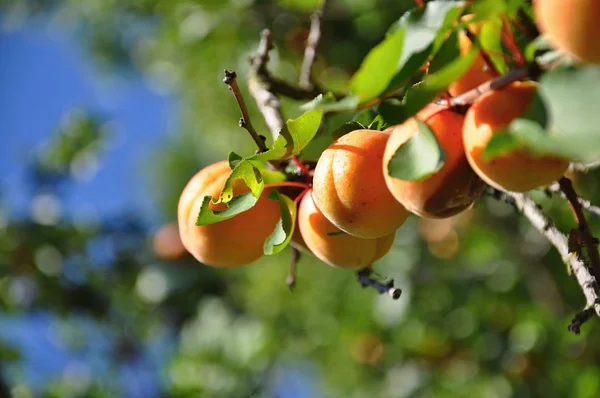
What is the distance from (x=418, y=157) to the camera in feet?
1.80

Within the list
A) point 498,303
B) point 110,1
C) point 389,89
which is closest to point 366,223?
point 389,89

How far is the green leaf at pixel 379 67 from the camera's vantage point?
1.61 ft

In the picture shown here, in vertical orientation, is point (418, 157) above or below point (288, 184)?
above

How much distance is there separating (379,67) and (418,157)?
94 mm

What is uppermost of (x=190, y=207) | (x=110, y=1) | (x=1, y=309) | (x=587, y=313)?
(x=190, y=207)

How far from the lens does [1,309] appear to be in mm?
2443

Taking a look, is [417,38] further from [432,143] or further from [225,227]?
[225,227]

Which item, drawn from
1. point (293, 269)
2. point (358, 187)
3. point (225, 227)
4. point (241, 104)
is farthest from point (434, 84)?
point (293, 269)

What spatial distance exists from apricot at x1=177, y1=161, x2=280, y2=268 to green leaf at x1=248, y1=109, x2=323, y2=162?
110 mm

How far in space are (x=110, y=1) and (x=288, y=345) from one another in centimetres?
190

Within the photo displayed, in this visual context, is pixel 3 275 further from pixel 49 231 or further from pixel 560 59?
pixel 560 59

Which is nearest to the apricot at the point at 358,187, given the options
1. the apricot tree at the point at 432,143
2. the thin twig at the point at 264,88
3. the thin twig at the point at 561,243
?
the apricot tree at the point at 432,143

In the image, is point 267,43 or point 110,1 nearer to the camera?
point 267,43

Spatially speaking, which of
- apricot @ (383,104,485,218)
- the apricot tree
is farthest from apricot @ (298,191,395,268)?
apricot @ (383,104,485,218)
